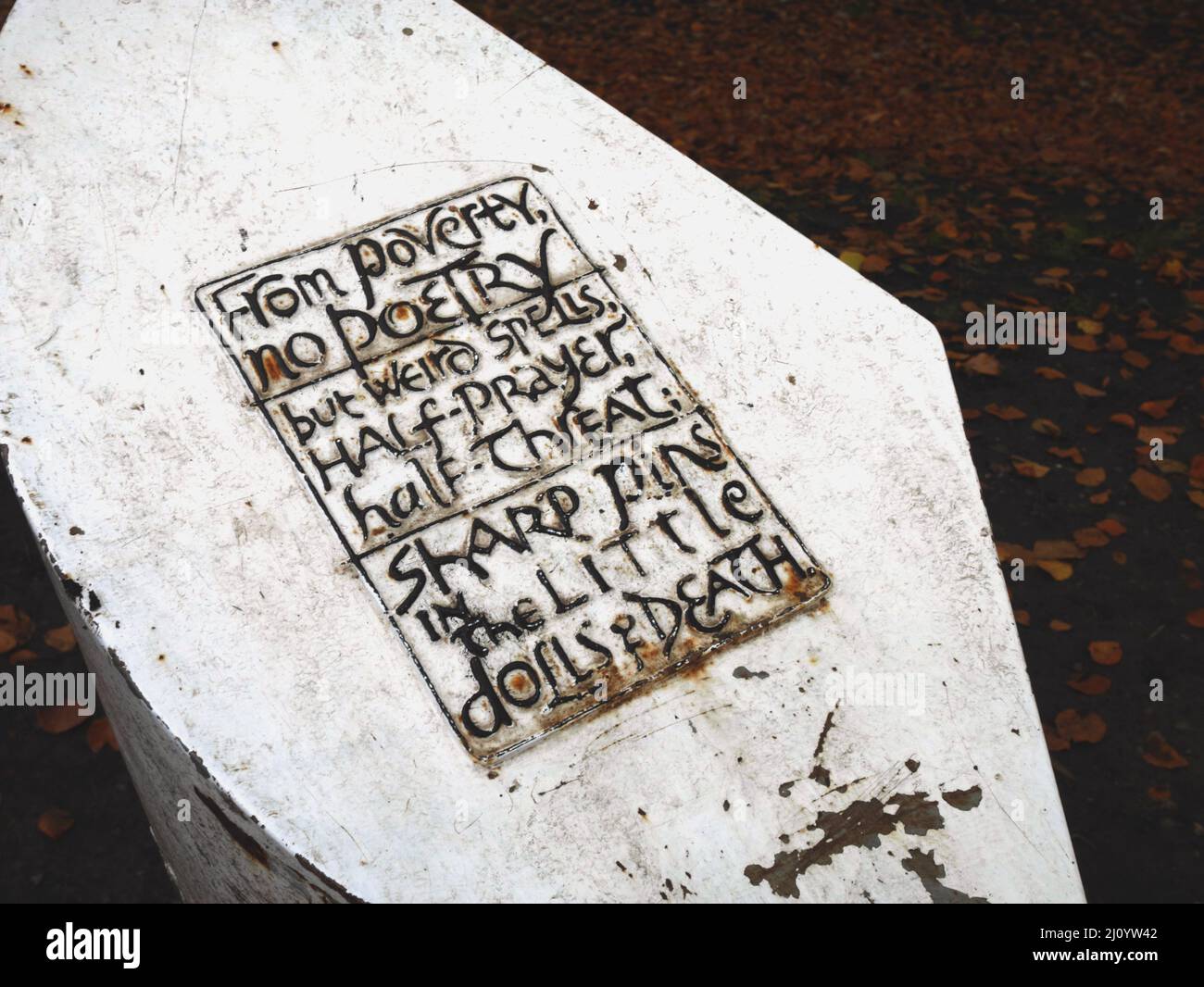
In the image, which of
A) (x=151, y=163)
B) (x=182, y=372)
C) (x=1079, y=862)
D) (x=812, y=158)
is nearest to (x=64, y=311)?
(x=182, y=372)

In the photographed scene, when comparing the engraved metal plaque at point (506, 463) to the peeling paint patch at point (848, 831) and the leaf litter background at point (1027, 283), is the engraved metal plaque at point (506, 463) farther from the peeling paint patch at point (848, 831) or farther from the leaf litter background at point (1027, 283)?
the leaf litter background at point (1027, 283)

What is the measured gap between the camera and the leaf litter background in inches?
99.5

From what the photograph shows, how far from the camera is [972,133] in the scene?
4938mm

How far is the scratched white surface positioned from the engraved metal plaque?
0.05 metres

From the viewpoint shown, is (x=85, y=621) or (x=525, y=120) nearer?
(x=85, y=621)

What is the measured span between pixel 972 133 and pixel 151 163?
3.94m

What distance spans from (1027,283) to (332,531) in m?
3.02

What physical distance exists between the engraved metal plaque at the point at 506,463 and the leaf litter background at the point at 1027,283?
1.17m

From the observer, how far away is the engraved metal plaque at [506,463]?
180 cm

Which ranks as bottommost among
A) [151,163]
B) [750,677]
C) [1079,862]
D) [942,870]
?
[1079,862]

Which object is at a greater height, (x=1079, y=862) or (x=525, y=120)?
(x=525, y=120)

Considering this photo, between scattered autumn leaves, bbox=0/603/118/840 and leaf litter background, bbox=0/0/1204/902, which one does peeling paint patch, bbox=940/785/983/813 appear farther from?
scattered autumn leaves, bbox=0/603/118/840

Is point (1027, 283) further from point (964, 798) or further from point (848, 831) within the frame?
point (848, 831)
